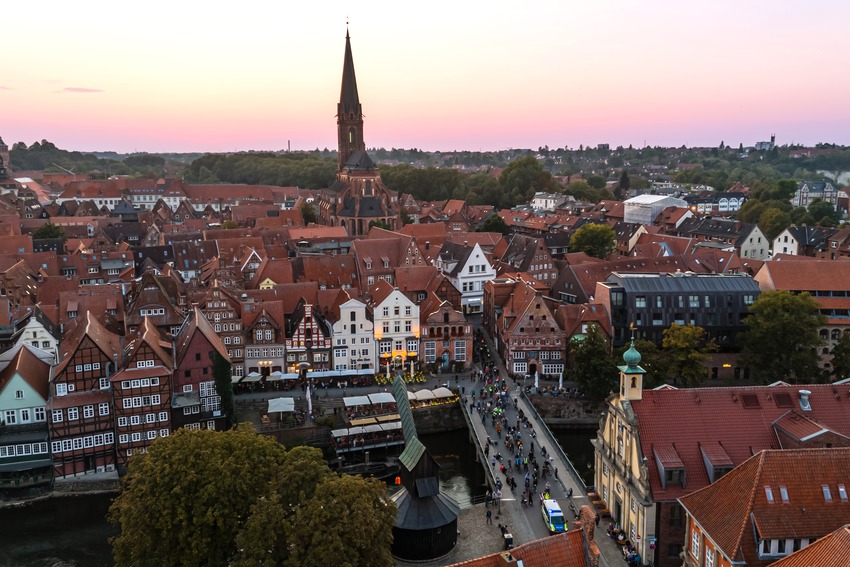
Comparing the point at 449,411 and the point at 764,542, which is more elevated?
the point at 764,542

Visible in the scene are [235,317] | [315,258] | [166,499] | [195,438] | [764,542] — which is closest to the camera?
[764,542]

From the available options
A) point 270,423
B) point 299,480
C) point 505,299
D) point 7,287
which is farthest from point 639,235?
point 299,480

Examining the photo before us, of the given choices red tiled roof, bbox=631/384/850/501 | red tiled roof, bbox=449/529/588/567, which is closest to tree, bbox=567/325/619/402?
red tiled roof, bbox=631/384/850/501

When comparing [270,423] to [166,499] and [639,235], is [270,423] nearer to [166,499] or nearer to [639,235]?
[166,499]

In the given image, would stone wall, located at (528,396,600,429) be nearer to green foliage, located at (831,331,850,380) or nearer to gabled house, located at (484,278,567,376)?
gabled house, located at (484,278,567,376)

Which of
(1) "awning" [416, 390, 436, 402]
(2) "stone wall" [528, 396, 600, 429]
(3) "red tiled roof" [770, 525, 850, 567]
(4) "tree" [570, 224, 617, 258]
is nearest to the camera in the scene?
(3) "red tiled roof" [770, 525, 850, 567]

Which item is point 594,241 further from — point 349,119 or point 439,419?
point 349,119

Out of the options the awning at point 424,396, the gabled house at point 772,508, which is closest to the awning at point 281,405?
the awning at point 424,396
